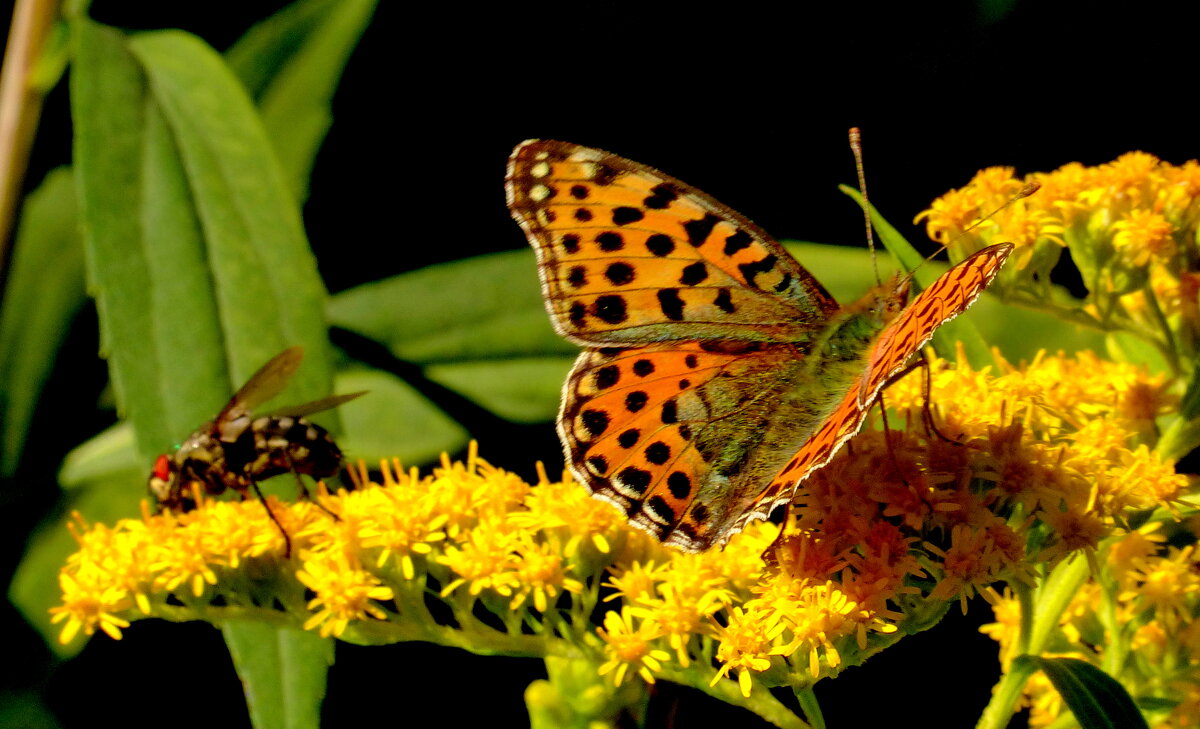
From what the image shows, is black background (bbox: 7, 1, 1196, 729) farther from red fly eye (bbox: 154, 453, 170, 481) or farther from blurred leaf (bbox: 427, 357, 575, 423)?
red fly eye (bbox: 154, 453, 170, 481)

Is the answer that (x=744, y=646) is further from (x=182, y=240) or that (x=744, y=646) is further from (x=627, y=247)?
(x=182, y=240)

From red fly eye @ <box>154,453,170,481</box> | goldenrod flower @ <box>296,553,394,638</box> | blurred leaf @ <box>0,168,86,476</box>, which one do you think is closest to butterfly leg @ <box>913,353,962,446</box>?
goldenrod flower @ <box>296,553,394,638</box>

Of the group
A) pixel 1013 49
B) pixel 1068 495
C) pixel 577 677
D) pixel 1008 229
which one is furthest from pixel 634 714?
pixel 1013 49

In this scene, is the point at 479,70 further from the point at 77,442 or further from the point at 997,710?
the point at 997,710

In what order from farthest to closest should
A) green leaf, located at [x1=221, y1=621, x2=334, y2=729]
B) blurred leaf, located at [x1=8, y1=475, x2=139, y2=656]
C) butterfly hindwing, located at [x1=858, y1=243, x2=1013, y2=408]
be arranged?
blurred leaf, located at [x1=8, y1=475, x2=139, y2=656], green leaf, located at [x1=221, y1=621, x2=334, y2=729], butterfly hindwing, located at [x1=858, y1=243, x2=1013, y2=408]

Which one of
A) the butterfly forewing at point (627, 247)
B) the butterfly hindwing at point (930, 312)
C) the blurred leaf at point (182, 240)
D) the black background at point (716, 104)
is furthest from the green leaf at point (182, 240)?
the butterfly hindwing at point (930, 312)

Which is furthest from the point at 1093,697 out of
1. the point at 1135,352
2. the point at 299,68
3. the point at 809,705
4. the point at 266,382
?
the point at 299,68
